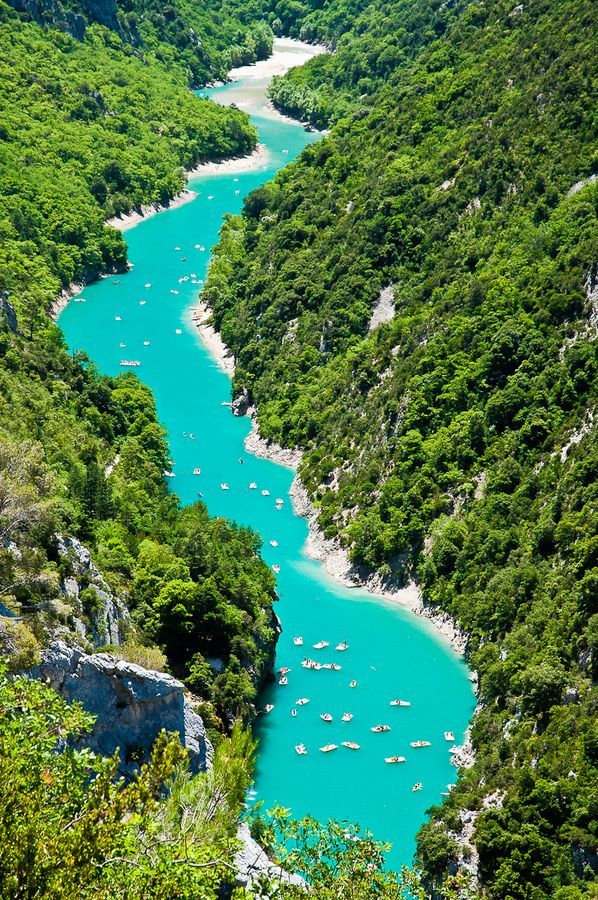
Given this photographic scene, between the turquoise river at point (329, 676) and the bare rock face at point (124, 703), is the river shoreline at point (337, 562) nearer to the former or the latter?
the turquoise river at point (329, 676)

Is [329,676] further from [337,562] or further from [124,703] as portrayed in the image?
[124,703]

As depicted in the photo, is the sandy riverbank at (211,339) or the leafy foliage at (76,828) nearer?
the leafy foliage at (76,828)

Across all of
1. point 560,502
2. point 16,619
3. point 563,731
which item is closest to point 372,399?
point 560,502

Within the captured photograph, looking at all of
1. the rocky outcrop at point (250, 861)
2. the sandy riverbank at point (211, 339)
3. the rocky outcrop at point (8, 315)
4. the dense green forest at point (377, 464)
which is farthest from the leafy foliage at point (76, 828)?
the sandy riverbank at point (211, 339)

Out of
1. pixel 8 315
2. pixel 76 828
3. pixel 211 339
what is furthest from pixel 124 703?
pixel 211 339

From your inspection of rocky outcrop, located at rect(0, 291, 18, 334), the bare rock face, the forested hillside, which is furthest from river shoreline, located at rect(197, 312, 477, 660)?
the bare rock face

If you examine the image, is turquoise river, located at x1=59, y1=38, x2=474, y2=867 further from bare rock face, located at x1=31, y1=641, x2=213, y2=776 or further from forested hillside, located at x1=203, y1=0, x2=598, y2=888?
bare rock face, located at x1=31, y1=641, x2=213, y2=776
